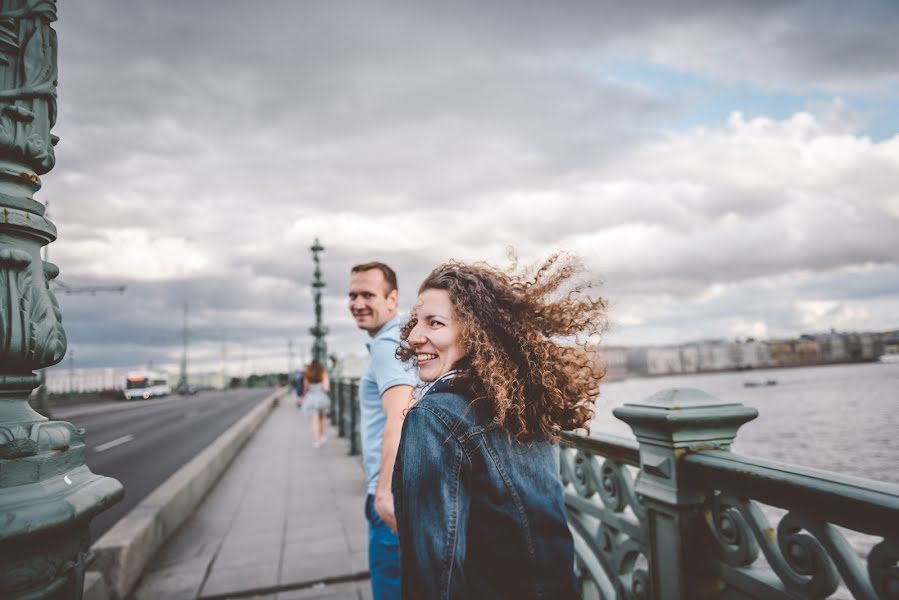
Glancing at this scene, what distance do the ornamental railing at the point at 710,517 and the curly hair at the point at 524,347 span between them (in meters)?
0.55

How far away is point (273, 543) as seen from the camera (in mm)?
5195

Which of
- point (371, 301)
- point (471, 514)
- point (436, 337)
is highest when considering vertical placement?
point (371, 301)

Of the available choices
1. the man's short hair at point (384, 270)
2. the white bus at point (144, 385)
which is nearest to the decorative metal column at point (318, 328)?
the man's short hair at point (384, 270)

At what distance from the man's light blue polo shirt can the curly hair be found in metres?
0.65

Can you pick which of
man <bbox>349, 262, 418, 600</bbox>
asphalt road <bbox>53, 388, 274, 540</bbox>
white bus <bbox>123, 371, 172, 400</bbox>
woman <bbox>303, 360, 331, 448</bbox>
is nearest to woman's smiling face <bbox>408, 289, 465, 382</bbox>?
man <bbox>349, 262, 418, 600</bbox>

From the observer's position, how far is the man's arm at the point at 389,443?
2189 millimetres

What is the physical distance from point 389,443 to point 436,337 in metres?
0.89

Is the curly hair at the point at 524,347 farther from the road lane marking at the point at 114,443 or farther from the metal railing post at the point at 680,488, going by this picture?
the road lane marking at the point at 114,443

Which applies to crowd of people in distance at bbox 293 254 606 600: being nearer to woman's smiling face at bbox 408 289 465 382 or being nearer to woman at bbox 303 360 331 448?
woman's smiling face at bbox 408 289 465 382

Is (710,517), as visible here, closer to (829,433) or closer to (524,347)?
(524,347)

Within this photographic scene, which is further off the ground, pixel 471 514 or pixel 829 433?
pixel 471 514

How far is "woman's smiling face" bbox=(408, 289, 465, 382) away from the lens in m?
1.60

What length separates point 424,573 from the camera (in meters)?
1.23

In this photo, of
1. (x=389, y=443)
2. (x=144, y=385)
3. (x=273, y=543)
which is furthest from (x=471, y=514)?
(x=144, y=385)
